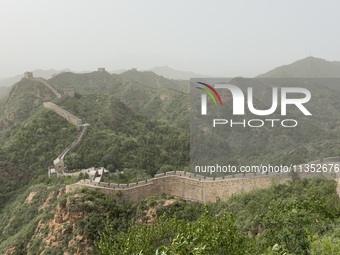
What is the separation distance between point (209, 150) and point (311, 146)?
12.5m

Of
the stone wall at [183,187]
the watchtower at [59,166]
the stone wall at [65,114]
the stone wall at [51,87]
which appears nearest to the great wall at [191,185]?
the stone wall at [183,187]

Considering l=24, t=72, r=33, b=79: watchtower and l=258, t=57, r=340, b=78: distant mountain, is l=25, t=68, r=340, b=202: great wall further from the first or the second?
l=258, t=57, r=340, b=78: distant mountain

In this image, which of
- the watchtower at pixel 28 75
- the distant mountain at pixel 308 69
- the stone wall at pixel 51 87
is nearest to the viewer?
the stone wall at pixel 51 87

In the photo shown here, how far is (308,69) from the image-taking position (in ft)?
335

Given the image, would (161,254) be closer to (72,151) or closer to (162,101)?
(72,151)

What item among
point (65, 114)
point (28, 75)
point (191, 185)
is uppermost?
point (28, 75)

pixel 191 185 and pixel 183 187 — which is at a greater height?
pixel 191 185

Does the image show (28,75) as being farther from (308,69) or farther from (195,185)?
(308,69)

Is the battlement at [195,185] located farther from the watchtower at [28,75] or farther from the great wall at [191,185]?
Result: the watchtower at [28,75]

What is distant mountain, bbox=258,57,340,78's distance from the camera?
96.9 meters

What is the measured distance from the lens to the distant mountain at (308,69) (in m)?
96.9

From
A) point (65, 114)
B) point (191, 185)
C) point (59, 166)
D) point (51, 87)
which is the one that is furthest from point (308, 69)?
point (191, 185)

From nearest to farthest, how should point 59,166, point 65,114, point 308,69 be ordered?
1. point 59,166
2. point 65,114
3. point 308,69

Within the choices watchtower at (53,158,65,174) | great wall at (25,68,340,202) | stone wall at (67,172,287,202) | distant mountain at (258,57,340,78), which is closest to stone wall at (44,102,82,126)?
watchtower at (53,158,65,174)
